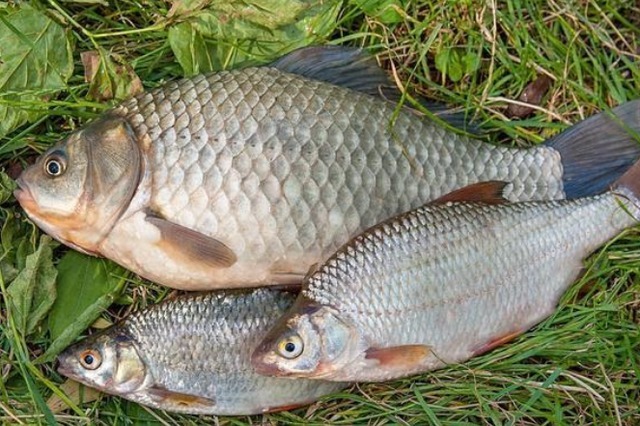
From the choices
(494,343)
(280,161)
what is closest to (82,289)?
(280,161)

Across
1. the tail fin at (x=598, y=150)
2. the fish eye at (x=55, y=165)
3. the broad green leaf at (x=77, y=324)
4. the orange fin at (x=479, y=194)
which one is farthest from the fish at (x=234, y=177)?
the tail fin at (x=598, y=150)

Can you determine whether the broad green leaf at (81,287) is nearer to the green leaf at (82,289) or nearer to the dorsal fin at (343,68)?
the green leaf at (82,289)

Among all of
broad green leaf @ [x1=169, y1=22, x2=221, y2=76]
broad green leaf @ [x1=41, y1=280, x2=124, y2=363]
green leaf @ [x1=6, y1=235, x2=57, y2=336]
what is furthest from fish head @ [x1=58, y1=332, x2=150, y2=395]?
broad green leaf @ [x1=169, y1=22, x2=221, y2=76]

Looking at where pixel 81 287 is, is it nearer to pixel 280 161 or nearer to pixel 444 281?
pixel 280 161

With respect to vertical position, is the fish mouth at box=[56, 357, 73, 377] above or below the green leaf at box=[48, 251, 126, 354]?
below

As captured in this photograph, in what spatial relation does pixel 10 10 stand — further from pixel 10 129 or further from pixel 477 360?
pixel 477 360

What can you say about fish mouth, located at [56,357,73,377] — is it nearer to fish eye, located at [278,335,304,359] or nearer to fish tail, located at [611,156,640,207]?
fish eye, located at [278,335,304,359]
